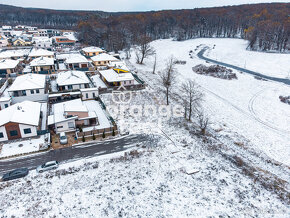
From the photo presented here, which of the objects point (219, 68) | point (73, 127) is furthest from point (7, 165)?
point (219, 68)

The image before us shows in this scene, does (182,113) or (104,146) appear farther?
(182,113)

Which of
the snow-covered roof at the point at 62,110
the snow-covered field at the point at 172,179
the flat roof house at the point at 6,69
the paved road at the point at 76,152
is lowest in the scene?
the snow-covered field at the point at 172,179

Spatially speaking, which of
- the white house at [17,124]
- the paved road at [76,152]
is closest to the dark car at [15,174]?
the paved road at [76,152]

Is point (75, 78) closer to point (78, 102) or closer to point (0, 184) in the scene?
point (78, 102)

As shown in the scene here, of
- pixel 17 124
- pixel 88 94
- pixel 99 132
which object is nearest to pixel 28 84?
pixel 88 94

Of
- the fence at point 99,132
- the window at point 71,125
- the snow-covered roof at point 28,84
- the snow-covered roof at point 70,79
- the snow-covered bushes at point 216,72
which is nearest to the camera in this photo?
the fence at point 99,132

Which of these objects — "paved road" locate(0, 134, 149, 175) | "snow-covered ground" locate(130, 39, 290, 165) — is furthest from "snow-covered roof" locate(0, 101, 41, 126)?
"snow-covered ground" locate(130, 39, 290, 165)

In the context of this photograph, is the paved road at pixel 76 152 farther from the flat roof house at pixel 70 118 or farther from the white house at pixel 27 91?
the white house at pixel 27 91
